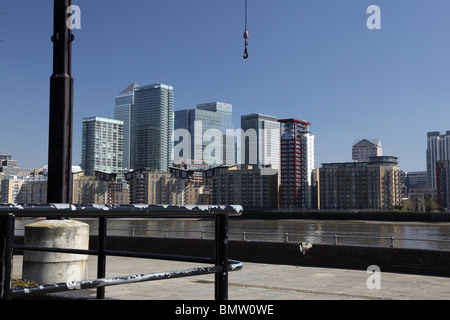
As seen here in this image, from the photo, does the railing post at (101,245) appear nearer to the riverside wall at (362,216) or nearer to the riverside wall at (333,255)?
the riverside wall at (333,255)

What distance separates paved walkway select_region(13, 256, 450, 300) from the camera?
1019 cm

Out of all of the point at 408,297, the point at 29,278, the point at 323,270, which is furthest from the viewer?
the point at 323,270

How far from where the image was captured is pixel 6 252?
82.4 inches

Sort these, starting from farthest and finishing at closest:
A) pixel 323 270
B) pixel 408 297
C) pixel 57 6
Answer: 1. pixel 323 270
2. pixel 408 297
3. pixel 57 6

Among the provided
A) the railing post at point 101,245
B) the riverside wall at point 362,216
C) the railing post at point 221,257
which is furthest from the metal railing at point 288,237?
the riverside wall at point 362,216

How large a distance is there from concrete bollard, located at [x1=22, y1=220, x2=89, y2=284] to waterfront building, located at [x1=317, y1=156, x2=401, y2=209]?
18329 cm

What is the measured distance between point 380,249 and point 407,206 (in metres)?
176

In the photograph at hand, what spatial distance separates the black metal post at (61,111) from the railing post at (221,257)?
6.91 meters

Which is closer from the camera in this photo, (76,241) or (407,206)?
(76,241)

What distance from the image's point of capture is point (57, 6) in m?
9.16

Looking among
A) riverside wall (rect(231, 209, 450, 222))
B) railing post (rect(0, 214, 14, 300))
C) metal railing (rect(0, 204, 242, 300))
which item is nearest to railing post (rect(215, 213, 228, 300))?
metal railing (rect(0, 204, 242, 300))

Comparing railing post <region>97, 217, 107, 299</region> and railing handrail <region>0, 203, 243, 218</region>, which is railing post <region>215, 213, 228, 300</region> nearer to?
railing handrail <region>0, 203, 243, 218</region>
